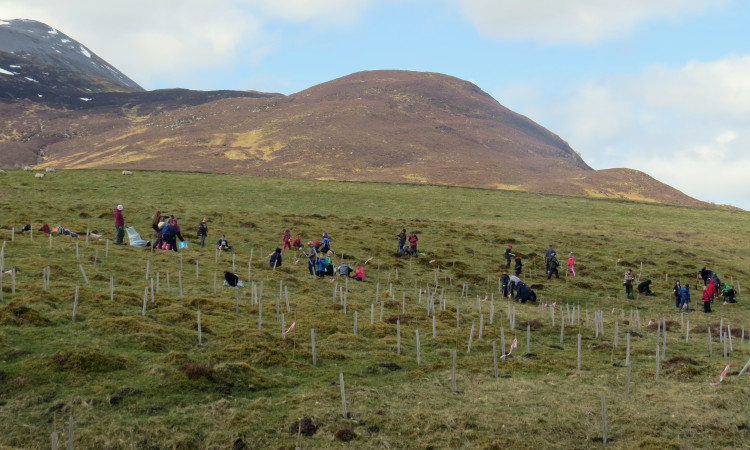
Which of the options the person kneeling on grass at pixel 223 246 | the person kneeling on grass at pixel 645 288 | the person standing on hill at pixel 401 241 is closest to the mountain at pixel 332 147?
the person standing on hill at pixel 401 241

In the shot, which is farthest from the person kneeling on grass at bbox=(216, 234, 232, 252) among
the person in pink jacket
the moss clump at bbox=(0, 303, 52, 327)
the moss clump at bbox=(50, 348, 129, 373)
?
the moss clump at bbox=(50, 348, 129, 373)

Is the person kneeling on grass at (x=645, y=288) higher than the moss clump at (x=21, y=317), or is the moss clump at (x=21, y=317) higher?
the moss clump at (x=21, y=317)

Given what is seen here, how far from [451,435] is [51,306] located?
51.7 ft

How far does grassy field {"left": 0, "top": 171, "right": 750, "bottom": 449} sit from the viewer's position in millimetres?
15062

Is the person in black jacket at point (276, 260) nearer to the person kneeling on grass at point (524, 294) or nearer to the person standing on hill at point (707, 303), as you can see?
the person kneeling on grass at point (524, 294)

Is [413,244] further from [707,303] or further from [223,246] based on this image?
[707,303]

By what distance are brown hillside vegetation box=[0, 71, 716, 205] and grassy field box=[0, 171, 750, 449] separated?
3178 inches

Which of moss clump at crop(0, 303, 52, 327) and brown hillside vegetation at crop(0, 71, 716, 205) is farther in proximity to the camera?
brown hillside vegetation at crop(0, 71, 716, 205)

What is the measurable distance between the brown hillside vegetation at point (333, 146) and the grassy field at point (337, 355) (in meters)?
80.7

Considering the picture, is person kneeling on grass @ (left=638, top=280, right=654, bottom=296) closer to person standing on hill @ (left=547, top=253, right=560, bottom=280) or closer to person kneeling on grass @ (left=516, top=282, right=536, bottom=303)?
person standing on hill @ (left=547, top=253, right=560, bottom=280)

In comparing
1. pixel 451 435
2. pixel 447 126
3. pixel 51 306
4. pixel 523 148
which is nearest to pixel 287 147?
pixel 447 126

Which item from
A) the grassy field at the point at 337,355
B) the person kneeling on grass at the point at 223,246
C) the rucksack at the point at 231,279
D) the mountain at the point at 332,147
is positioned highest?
the mountain at the point at 332,147

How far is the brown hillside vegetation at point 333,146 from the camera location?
130m

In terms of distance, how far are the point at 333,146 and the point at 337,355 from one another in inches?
5239
